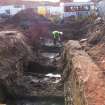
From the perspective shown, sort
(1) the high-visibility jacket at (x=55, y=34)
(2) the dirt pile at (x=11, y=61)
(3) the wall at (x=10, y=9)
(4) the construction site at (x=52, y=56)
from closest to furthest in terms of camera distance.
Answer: (4) the construction site at (x=52, y=56) < (2) the dirt pile at (x=11, y=61) < (1) the high-visibility jacket at (x=55, y=34) < (3) the wall at (x=10, y=9)

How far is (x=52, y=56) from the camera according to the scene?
31031 mm

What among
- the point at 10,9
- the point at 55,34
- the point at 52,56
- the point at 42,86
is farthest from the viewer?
the point at 10,9

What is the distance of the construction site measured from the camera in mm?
10070

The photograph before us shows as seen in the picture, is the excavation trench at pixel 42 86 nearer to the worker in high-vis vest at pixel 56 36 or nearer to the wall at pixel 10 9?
the worker in high-vis vest at pixel 56 36

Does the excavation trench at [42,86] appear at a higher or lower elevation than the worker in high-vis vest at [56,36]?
lower

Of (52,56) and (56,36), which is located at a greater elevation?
(56,36)

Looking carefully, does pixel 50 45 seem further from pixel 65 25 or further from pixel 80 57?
pixel 80 57

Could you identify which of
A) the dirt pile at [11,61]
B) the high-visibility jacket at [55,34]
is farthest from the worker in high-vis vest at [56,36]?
the dirt pile at [11,61]

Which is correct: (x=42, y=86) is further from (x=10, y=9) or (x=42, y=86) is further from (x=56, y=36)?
(x=10, y=9)

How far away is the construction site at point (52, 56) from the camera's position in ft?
33.0

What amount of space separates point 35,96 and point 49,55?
468 inches

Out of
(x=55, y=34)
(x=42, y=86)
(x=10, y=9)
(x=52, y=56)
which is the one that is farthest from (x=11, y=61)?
(x=10, y=9)

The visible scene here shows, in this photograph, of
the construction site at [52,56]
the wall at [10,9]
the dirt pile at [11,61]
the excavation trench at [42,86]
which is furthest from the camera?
the wall at [10,9]

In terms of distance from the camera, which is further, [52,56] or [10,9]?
[10,9]
